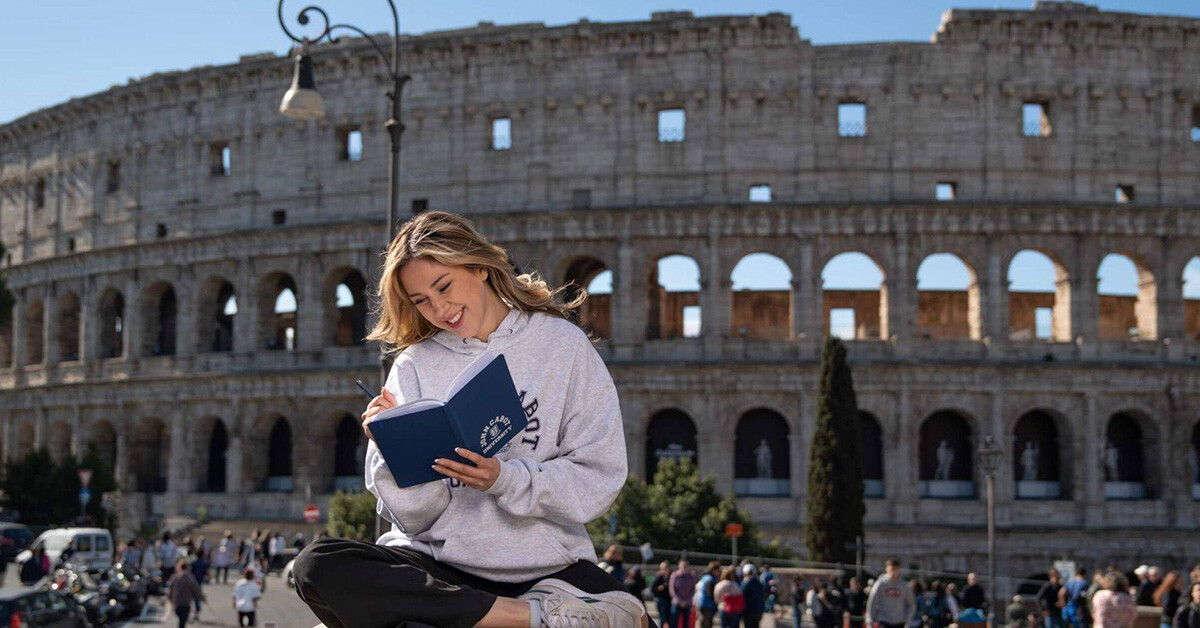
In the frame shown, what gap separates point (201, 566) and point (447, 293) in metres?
25.6

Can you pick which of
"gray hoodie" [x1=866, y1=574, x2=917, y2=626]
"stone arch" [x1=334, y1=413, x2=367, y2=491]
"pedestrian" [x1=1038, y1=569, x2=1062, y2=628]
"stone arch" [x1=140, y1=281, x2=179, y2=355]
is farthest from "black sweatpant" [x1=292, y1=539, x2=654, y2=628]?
"stone arch" [x1=140, y1=281, x2=179, y2=355]

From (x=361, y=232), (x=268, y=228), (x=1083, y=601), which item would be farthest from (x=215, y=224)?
(x=1083, y=601)

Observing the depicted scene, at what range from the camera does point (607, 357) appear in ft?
125

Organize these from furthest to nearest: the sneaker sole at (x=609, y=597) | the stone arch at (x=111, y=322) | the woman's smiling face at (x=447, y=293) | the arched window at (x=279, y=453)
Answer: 1. the stone arch at (x=111, y=322)
2. the arched window at (x=279, y=453)
3. the woman's smiling face at (x=447, y=293)
4. the sneaker sole at (x=609, y=597)

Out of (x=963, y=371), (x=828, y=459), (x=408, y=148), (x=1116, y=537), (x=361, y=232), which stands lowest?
(x=1116, y=537)

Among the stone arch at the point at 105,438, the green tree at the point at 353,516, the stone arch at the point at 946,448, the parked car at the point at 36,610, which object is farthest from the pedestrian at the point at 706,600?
the stone arch at the point at 105,438

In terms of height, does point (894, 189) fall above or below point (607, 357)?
above

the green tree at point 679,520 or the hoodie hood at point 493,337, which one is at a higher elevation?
the hoodie hood at point 493,337

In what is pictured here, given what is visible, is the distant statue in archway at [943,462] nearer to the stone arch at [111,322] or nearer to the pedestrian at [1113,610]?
the pedestrian at [1113,610]

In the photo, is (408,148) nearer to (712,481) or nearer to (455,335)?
(712,481)

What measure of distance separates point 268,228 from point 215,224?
122 inches

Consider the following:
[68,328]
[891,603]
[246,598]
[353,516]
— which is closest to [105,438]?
[68,328]

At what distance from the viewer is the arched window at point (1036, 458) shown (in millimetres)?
37031

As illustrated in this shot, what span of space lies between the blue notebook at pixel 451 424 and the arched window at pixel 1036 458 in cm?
3578
